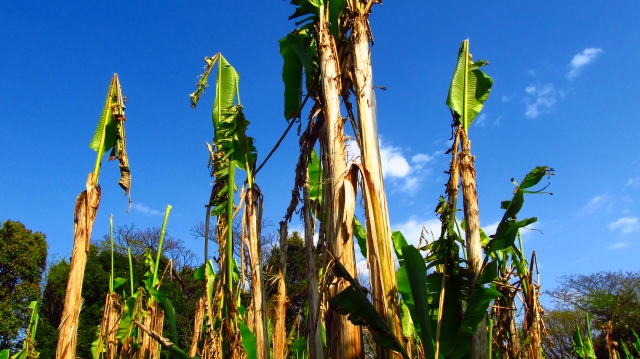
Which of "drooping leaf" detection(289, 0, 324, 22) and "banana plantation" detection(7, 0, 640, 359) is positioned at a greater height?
"drooping leaf" detection(289, 0, 324, 22)

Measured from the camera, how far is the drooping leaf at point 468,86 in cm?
403

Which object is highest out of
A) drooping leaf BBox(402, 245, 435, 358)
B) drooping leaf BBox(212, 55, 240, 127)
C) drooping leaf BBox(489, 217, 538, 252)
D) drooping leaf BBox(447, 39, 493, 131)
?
drooping leaf BBox(212, 55, 240, 127)

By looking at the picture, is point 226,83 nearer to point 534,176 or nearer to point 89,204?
point 89,204

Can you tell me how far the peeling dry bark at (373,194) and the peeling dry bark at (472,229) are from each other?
0.81 metres

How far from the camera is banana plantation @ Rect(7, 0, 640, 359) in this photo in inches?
104

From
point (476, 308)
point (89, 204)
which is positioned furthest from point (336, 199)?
point (89, 204)

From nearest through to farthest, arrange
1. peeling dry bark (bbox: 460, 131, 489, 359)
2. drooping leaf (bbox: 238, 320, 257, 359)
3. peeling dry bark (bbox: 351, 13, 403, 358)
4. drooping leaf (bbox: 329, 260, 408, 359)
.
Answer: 1. drooping leaf (bbox: 329, 260, 408, 359)
2. peeling dry bark (bbox: 351, 13, 403, 358)
3. peeling dry bark (bbox: 460, 131, 489, 359)
4. drooping leaf (bbox: 238, 320, 257, 359)

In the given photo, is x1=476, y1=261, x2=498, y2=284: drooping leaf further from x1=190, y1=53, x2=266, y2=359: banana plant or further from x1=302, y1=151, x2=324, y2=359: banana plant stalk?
x1=190, y1=53, x2=266, y2=359: banana plant

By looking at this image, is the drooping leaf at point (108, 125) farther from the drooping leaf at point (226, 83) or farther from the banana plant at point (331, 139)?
the banana plant at point (331, 139)

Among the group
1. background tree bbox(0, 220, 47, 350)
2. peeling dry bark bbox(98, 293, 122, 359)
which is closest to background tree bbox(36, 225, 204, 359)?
background tree bbox(0, 220, 47, 350)

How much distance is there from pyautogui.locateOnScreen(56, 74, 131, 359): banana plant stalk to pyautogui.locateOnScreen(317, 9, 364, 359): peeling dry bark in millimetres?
2038

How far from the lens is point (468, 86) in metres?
4.15

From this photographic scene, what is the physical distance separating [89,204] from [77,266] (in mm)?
538

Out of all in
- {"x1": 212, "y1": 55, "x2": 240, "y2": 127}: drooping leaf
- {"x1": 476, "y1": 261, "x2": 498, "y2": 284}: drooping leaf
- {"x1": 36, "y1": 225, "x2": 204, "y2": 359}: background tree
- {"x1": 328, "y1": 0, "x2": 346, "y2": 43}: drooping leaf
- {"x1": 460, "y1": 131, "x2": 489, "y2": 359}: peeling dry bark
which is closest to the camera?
{"x1": 476, "y1": 261, "x2": 498, "y2": 284}: drooping leaf
